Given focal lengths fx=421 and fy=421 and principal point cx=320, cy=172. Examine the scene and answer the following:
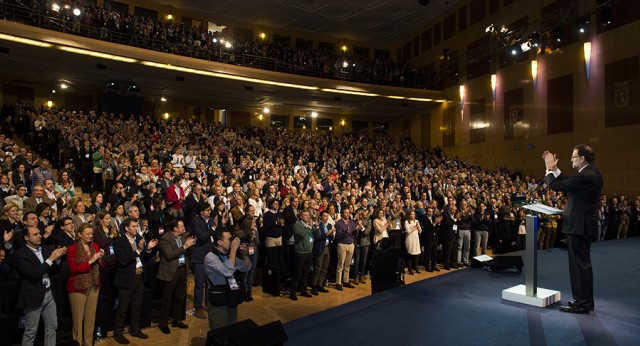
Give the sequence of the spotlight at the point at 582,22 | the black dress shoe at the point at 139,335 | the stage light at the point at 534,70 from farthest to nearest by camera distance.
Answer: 1. the stage light at the point at 534,70
2. the spotlight at the point at 582,22
3. the black dress shoe at the point at 139,335

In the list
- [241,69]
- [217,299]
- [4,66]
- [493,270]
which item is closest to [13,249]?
[217,299]

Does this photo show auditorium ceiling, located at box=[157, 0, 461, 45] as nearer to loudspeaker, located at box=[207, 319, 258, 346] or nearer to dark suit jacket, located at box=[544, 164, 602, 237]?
dark suit jacket, located at box=[544, 164, 602, 237]

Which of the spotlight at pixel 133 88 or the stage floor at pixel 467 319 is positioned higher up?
the spotlight at pixel 133 88

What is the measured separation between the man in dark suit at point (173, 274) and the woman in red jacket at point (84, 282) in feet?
2.60

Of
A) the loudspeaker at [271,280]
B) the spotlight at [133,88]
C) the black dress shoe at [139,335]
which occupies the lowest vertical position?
the black dress shoe at [139,335]

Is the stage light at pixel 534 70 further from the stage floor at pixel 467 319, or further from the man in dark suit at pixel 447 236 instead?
the stage floor at pixel 467 319

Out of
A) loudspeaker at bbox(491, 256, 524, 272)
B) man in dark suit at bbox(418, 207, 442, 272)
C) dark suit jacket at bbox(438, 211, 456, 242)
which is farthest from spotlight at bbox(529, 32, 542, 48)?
loudspeaker at bbox(491, 256, 524, 272)

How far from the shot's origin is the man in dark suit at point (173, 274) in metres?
5.04

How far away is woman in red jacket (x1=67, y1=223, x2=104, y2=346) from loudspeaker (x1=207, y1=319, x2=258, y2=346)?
2.06m

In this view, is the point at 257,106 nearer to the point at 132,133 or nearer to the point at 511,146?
the point at 132,133

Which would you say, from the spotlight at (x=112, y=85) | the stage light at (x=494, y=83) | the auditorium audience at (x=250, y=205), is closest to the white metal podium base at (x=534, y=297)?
the auditorium audience at (x=250, y=205)

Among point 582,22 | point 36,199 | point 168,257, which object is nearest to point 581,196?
point 168,257

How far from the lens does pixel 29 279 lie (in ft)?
12.7

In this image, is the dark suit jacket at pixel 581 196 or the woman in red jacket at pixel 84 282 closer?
the dark suit jacket at pixel 581 196
